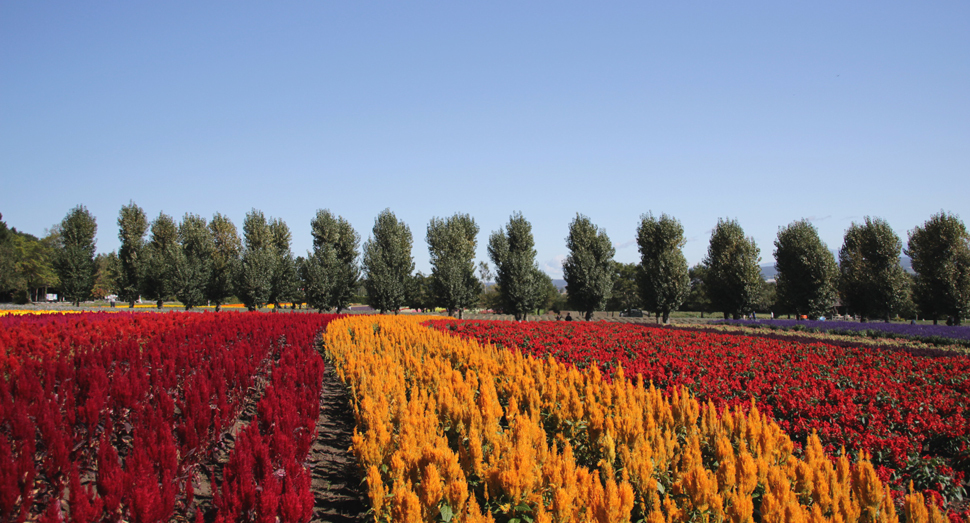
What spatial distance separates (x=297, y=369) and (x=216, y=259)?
49.2 metres

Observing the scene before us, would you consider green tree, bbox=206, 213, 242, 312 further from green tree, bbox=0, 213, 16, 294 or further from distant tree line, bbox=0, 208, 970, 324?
green tree, bbox=0, 213, 16, 294

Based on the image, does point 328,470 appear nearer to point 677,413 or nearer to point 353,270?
point 677,413

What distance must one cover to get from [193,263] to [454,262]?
2465 centimetres

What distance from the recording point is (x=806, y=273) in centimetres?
3797

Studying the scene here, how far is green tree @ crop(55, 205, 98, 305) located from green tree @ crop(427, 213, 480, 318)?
32979 mm

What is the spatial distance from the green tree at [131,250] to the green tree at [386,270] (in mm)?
22135

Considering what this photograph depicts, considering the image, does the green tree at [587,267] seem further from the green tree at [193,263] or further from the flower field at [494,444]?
the green tree at [193,263]

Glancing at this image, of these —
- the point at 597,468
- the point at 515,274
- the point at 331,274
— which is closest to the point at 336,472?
the point at 597,468

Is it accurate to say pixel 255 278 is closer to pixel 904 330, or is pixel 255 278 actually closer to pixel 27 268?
pixel 904 330

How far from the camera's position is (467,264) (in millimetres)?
41344

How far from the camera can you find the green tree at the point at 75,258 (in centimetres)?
4284

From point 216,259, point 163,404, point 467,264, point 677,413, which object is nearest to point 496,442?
point 677,413

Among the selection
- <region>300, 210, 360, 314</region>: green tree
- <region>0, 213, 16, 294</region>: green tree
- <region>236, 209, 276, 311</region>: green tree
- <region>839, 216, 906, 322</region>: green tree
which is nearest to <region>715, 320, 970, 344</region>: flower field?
<region>839, 216, 906, 322</region>: green tree

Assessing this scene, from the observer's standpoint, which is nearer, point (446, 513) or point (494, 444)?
point (446, 513)
